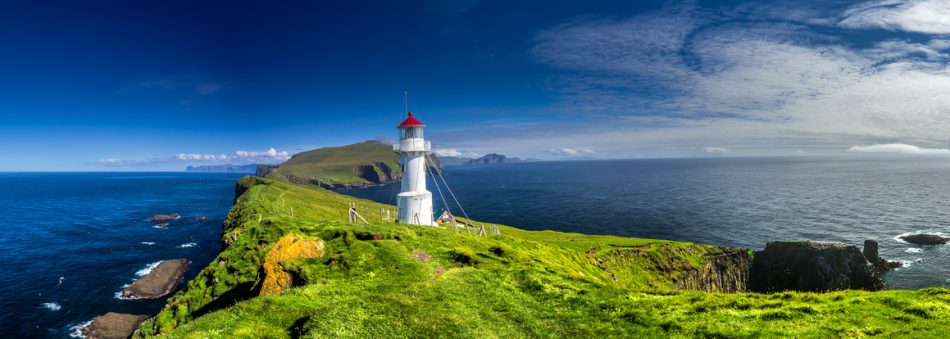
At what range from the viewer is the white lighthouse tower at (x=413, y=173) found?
40344mm

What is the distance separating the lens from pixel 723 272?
61.1 meters

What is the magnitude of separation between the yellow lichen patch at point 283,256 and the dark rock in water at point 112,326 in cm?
3455

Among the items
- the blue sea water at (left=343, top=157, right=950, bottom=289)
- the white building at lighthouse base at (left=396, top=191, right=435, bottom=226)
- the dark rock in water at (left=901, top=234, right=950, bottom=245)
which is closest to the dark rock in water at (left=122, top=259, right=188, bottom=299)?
the white building at lighthouse base at (left=396, top=191, right=435, bottom=226)

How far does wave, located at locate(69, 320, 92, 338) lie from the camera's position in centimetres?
4384

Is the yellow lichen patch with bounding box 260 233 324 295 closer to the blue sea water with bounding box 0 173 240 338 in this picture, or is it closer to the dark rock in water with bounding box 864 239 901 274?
the blue sea water with bounding box 0 173 240 338

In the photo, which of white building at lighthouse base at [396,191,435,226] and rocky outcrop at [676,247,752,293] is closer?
white building at lighthouse base at [396,191,435,226]

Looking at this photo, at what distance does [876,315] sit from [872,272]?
248 feet

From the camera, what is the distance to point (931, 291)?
15336mm

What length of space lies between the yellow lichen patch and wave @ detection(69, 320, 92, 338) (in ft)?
129

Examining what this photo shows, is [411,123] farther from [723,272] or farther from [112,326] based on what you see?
[723,272]

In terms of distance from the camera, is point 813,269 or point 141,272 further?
point 141,272

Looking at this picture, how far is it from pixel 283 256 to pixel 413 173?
1854cm

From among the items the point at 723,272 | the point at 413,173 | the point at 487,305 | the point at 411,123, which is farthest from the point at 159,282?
the point at 723,272

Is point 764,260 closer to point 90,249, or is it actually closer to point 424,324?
point 424,324
